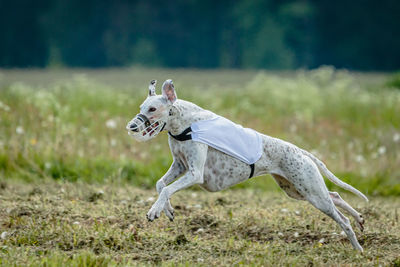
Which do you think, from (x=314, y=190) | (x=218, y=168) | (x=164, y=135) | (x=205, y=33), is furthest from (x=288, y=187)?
(x=205, y=33)

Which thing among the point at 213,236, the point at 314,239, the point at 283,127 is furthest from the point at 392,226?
the point at 283,127

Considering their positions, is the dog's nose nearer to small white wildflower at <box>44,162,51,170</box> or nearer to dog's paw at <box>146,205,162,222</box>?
dog's paw at <box>146,205,162,222</box>

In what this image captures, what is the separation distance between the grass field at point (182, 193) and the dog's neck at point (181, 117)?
3.34 ft

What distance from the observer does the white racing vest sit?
17.2 ft

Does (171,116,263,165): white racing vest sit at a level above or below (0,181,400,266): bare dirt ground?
above

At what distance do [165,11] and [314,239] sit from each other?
25974 mm

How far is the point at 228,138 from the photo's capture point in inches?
211

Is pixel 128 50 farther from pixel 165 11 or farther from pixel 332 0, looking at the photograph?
pixel 332 0

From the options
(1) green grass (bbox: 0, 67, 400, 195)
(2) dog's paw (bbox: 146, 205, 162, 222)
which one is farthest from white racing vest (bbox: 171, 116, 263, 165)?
(1) green grass (bbox: 0, 67, 400, 195)

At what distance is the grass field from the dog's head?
1.01m

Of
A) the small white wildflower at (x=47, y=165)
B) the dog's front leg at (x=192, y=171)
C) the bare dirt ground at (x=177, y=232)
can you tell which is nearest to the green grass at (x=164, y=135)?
the small white wildflower at (x=47, y=165)

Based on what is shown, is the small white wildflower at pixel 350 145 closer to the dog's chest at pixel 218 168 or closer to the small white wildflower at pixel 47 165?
the small white wildflower at pixel 47 165

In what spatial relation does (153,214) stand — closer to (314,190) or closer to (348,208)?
(314,190)

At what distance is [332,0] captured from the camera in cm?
3125
